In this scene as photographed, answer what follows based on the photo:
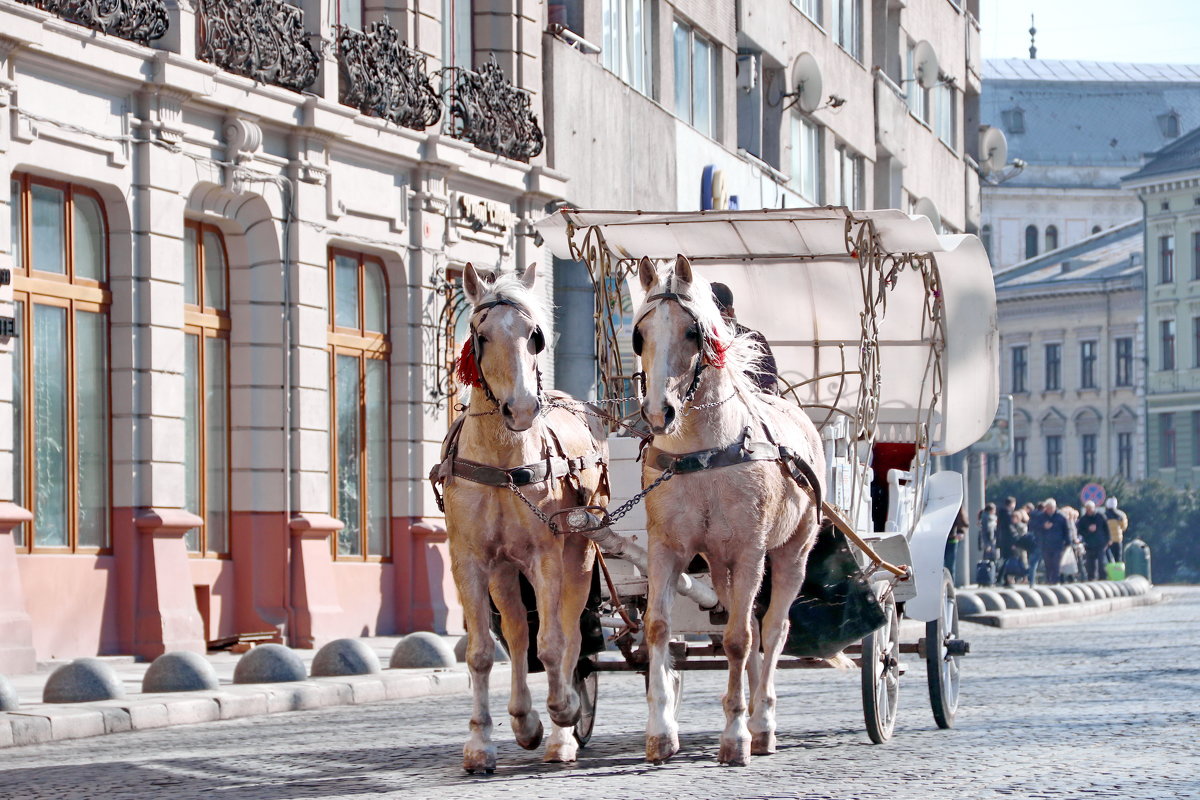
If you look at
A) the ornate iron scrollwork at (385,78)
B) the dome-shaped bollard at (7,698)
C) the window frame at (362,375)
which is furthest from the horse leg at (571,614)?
the ornate iron scrollwork at (385,78)

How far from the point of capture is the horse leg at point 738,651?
10.6 metres

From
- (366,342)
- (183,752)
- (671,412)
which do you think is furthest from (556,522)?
(366,342)

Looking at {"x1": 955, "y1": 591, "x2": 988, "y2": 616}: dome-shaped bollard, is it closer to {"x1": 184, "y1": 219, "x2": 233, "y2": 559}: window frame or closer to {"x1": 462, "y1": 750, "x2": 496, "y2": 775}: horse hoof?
{"x1": 184, "y1": 219, "x2": 233, "y2": 559}: window frame

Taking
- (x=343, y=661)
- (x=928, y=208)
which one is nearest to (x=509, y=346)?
(x=343, y=661)

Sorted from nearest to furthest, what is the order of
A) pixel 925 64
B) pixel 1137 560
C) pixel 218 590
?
pixel 218 590 < pixel 925 64 < pixel 1137 560

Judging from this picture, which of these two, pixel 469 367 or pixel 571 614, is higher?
pixel 469 367

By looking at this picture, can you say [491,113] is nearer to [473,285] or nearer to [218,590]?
[218,590]

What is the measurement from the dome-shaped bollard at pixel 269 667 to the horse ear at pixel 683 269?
738cm

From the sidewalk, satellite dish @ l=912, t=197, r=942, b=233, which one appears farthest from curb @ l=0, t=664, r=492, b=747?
satellite dish @ l=912, t=197, r=942, b=233

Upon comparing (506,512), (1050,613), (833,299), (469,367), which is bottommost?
(1050,613)

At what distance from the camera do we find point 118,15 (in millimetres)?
20156

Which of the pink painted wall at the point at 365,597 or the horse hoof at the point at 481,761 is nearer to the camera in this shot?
the horse hoof at the point at 481,761

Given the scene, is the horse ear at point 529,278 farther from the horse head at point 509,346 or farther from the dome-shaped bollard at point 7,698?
the dome-shaped bollard at point 7,698

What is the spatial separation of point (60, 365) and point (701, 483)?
11111 mm
